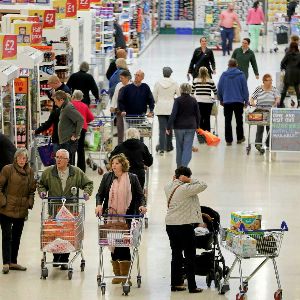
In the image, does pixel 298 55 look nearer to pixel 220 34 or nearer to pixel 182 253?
pixel 182 253

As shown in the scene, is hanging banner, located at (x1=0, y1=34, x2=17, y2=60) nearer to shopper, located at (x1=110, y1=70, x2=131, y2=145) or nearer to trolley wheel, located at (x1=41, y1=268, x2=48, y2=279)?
shopper, located at (x1=110, y1=70, x2=131, y2=145)

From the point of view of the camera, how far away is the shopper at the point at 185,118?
17.6 meters

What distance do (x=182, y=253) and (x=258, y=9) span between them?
85.6ft

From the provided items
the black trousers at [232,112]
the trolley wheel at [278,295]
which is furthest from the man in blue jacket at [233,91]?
the trolley wheel at [278,295]

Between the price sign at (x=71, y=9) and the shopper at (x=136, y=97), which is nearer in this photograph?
the shopper at (x=136, y=97)

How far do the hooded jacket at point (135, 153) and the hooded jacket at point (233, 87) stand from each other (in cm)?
652

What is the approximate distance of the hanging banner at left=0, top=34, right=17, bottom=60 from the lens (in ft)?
54.9

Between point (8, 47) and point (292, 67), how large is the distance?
837cm

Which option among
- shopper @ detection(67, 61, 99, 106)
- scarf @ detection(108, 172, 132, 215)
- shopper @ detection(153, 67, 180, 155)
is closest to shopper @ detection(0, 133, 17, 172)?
scarf @ detection(108, 172, 132, 215)

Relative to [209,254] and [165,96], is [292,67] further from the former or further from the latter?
[209,254]

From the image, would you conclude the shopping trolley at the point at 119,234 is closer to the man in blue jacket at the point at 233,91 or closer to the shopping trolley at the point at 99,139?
the shopping trolley at the point at 99,139

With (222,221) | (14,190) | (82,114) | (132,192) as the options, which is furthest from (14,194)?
(82,114)

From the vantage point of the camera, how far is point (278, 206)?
1655 cm

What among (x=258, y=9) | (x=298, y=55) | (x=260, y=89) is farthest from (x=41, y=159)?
(x=258, y=9)
